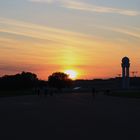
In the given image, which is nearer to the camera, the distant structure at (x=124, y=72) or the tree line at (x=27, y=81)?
the tree line at (x=27, y=81)

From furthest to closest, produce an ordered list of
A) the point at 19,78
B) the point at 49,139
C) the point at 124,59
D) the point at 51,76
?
the point at 51,76, the point at 124,59, the point at 19,78, the point at 49,139

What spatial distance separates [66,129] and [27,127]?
6.37ft

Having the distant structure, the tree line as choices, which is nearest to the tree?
the tree line

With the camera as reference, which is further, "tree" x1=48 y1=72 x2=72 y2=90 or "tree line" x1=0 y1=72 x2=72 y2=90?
"tree" x1=48 y1=72 x2=72 y2=90

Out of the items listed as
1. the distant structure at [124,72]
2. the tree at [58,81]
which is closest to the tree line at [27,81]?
the tree at [58,81]

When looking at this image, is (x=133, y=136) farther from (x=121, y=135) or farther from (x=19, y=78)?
(x=19, y=78)

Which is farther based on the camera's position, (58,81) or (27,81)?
(58,81)

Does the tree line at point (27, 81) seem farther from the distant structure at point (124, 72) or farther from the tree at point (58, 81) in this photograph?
the distant structure at point (124, 72)

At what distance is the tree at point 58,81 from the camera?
180 m

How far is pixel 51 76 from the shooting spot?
7608 inches

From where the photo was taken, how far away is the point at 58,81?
598 ft

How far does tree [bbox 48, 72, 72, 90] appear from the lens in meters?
180

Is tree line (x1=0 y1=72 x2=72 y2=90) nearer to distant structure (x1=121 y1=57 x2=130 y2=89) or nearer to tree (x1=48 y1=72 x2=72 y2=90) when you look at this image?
tree (x1=48 y1=72 x2=72 y2=90)

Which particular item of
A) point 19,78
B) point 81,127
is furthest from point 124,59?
point 81,127
